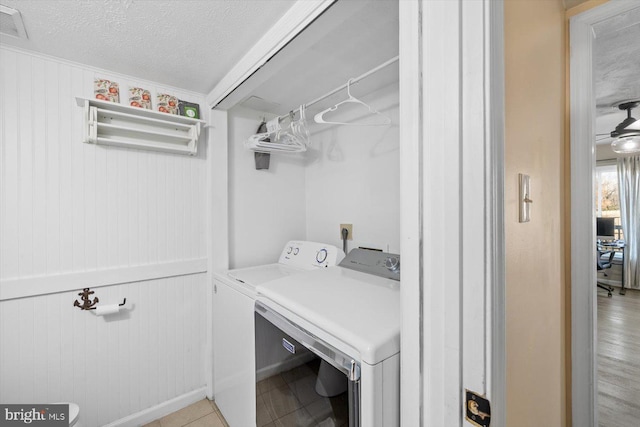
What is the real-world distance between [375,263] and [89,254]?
1.69 m

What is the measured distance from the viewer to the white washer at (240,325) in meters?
1.39

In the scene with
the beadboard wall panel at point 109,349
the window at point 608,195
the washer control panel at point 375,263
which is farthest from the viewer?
the window at point 608,195

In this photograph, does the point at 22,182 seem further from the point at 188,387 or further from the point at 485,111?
the point at 485,111

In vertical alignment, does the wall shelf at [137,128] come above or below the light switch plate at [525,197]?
above

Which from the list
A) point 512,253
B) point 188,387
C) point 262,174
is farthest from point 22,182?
point 512,253

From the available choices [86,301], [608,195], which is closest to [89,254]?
[86,301]

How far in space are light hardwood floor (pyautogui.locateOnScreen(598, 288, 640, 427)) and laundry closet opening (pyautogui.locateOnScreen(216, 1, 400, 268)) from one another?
1688 millimetres

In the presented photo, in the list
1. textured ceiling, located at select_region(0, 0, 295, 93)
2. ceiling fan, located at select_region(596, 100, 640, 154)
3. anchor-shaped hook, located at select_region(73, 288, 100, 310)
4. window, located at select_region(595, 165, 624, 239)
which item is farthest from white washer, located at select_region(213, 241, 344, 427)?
window, located at select_region(595, 165, 624, 239)

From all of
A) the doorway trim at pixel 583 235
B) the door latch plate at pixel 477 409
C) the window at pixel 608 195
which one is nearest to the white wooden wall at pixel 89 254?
the door latch plate at pixel 477 409

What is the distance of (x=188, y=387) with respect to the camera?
6.22ft

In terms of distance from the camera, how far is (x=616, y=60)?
1.53 m

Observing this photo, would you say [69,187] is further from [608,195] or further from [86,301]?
[608,195]

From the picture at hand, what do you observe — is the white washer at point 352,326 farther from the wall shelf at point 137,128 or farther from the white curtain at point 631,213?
the white curtain at point 631,213

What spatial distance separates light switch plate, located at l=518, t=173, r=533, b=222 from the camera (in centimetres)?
A: 72
